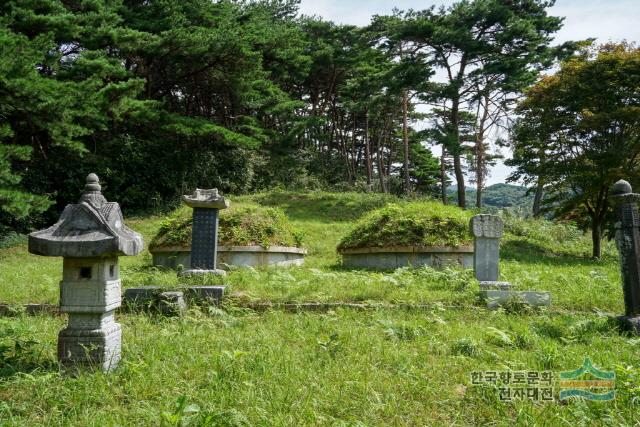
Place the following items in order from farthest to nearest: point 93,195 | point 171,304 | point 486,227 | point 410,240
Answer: point 410,240
point 486,227
point 171,304
point 93,195

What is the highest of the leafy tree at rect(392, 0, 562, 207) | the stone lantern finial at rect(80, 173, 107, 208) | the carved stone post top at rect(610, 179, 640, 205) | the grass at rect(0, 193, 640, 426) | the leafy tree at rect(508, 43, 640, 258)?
the leafy tree at rect(392, 0, 562, 207)

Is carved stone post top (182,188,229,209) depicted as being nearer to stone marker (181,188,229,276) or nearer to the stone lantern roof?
stone marker (181,188,229,276)

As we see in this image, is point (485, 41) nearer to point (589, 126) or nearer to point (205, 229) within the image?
point (589, 126)

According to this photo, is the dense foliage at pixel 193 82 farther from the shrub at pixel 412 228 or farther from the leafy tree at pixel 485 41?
the shrub at pixel 412 228

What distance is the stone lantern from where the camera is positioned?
3781mm

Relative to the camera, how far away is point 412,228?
10602 millimetres

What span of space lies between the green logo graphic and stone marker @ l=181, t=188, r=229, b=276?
257 inches

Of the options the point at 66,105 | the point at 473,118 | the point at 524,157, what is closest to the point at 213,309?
the point at 66,105

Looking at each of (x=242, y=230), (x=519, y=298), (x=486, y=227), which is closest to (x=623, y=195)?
(x=519, y=298)

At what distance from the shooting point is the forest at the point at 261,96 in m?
14.2

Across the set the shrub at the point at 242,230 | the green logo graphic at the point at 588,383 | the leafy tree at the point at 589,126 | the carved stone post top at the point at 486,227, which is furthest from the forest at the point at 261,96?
the green logo graphic at the point at 588,383

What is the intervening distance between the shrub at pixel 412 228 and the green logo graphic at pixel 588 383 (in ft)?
21.3

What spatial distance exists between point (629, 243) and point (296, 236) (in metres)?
7.49

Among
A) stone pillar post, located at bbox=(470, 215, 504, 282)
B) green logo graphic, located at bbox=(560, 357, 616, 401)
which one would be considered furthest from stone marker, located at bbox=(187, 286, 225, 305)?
green logo graphic, located at bbox=(560, 357, 616, 401)
